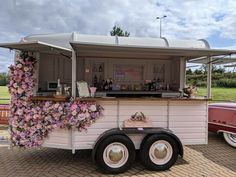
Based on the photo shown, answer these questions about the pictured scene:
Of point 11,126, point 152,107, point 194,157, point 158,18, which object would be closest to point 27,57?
point 11,126

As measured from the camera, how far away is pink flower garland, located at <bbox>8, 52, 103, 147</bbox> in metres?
4.50

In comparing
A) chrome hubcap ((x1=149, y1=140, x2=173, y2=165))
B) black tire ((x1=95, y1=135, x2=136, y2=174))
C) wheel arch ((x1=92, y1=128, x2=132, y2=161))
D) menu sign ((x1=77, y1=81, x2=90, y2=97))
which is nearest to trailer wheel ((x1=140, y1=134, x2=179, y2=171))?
chrome hubcap ((x1=149, y1=140, x2=173, y2=165))

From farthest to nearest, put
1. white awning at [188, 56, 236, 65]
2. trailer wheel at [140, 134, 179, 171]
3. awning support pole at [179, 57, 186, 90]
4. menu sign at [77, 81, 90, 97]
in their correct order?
awning support pole at [179, 57, 186, 90], white awning at [188, 56, 236, 65], menu sign at [77, 81, 90, 97], trailer wheel at [140, 134, 179, 171]

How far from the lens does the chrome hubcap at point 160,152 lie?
4.61 m

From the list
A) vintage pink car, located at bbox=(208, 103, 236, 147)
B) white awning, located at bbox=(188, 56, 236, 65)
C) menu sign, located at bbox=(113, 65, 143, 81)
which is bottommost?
vintage pink car, located at bbox=(208, 103, 236, 147)

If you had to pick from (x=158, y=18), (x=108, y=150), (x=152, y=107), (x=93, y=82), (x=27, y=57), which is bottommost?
(x=108, y=150)

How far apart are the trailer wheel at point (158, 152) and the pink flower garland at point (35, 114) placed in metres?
0.98

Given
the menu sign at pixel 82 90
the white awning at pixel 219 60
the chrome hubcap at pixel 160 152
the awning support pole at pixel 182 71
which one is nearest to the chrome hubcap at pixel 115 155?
the chrome hubcap at pixel 160 152

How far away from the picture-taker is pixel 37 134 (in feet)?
15.0

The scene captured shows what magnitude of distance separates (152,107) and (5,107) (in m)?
5.92

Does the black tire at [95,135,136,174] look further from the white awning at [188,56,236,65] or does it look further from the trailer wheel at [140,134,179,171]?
the white awning at [188,56,236,65]

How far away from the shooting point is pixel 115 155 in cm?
447

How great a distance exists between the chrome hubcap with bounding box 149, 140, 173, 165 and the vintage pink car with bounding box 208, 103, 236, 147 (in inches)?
87.1

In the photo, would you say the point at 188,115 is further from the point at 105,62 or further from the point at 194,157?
the point at 105,62
